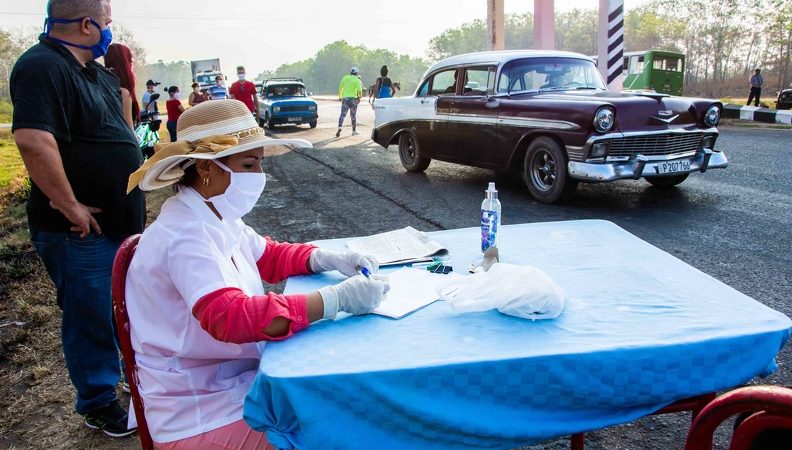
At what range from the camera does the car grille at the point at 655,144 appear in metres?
6.09

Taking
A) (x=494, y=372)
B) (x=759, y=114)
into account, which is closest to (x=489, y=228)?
(x=494, y=372)

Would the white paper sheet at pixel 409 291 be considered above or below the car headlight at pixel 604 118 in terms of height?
below

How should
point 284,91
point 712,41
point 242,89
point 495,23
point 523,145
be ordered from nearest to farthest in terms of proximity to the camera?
point 523,145, point 242,89, point 495,23, point 284,91, point 712,41

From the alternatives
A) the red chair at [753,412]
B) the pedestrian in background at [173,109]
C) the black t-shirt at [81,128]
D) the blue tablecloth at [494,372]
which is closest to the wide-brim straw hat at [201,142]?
the blue tablecloth at [494,372]

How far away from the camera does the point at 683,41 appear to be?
41.6m

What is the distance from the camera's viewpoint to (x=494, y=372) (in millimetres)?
1419

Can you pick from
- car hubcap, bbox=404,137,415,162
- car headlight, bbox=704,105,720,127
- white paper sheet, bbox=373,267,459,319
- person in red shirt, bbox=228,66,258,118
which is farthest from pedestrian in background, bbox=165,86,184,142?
white paper sheet, bbox=373,267,459,319

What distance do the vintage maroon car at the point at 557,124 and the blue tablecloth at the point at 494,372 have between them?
4648 mm

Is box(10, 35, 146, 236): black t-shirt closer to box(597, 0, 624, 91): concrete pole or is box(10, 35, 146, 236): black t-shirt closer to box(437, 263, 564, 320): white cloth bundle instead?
box(437, 263, 564, 320): white cloth bundle

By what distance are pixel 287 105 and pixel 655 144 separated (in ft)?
44.8

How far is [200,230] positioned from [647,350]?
1.28 metres

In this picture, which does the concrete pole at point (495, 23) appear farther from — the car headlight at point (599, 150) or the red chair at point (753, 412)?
the red chair at point (753, 412)

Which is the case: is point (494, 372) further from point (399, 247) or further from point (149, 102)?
point (149, 102)

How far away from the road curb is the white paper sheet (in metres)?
16.5
